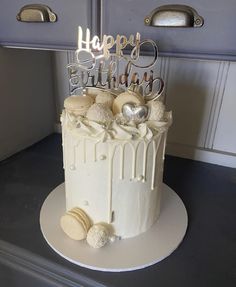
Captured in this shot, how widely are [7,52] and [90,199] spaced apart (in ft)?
1.85

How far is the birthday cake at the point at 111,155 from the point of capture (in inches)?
20.8

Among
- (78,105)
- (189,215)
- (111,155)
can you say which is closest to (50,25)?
(78,105)

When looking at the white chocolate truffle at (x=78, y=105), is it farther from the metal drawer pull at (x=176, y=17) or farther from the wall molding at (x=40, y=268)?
the wall molding at (x=40, y=268)

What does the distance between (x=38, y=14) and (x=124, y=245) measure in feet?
1.80

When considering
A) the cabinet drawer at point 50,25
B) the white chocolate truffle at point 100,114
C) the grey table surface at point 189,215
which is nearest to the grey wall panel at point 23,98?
the grey table surface at point 189,215

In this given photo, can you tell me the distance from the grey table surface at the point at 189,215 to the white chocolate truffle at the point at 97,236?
0.18 feet

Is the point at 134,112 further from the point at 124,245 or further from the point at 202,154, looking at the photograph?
the point at 202,154

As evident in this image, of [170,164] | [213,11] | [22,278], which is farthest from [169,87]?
[22,278]

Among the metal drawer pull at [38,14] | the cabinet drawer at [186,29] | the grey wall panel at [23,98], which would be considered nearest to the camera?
the cabinet drawer at [186,29]

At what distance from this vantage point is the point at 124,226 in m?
0.61

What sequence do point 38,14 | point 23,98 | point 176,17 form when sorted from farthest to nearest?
point 23,98
point 38,14
point 176,17

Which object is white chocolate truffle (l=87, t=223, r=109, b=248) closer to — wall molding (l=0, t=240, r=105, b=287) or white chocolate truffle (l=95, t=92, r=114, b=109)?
wall molding (l=0, t=240, r=105, b=287)

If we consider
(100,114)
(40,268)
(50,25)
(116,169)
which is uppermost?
(50,25)

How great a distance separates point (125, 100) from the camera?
1.81 ft
